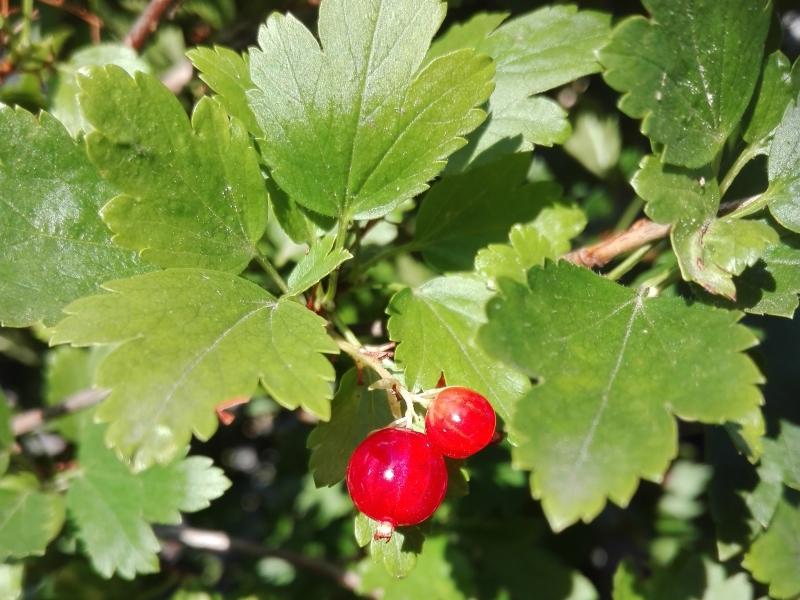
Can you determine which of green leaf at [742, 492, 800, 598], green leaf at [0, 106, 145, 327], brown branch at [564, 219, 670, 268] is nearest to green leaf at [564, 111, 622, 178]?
brown branch at [564, 219, 670, 268]

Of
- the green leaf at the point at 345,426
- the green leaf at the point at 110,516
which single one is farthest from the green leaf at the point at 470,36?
the green leaf at the point at 110,516

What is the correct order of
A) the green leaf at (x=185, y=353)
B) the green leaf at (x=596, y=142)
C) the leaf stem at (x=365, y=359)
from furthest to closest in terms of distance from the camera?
the green leaf at (x=596, y=142), the leaf stem at (x=365, y=359), the green leaf at (x=185, y=353)

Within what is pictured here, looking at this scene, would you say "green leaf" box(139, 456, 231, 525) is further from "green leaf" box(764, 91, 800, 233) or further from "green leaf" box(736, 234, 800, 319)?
"green leaf" box(764, 91, 800, 233)

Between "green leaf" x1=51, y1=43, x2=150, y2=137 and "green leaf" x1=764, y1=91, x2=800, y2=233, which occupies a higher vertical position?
"green leaf" x1=51, y1=43, x2=150, y2=137

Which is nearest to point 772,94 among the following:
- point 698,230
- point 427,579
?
point 698,230

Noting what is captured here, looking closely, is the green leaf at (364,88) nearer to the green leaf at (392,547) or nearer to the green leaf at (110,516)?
the green leaf at (392,547)

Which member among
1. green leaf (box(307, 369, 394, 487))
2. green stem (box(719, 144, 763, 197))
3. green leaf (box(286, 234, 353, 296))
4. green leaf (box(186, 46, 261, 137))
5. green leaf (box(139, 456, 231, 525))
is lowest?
green leaf (box(139, 456, 231, 525))
